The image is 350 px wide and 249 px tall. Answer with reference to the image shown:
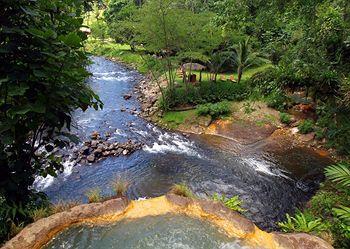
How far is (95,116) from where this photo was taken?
1641 centimetres

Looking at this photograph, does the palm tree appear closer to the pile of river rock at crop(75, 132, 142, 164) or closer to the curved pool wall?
the pile of river rock at crop(75, 132, 142, 164)

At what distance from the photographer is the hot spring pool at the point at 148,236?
480cm

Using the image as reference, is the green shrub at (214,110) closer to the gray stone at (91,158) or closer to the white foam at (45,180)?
the gray stone at (91,158)

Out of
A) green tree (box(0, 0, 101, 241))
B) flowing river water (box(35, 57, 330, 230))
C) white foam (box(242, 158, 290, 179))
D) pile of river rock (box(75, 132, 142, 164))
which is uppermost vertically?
green tree (box(0, 0, 101, 241))

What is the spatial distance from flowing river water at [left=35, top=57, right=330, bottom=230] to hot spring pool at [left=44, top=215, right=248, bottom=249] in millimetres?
3923

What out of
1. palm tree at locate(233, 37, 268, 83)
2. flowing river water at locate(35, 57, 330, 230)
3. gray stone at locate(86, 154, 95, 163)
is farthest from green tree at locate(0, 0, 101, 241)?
palm tree at locate(233, 37, 268, 83)

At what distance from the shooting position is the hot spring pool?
4801 mm

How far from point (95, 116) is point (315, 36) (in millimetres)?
11969

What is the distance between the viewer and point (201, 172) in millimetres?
11188

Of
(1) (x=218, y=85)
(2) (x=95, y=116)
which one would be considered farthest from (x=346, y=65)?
(2) (x=95, y=116)

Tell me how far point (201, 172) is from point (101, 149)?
4080 millimetres

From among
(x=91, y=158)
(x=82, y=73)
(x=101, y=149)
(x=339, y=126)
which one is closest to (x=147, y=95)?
(x=101, y=149)

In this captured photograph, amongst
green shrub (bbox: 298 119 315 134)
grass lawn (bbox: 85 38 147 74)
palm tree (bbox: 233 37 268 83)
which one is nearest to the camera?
green shrub (bbox: 298 119 315 134)

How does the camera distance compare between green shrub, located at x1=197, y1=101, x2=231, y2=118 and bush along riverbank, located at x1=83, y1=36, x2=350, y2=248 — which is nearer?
bush along riverbank, located at x1=83, y1=36, x2=350, y2=248
